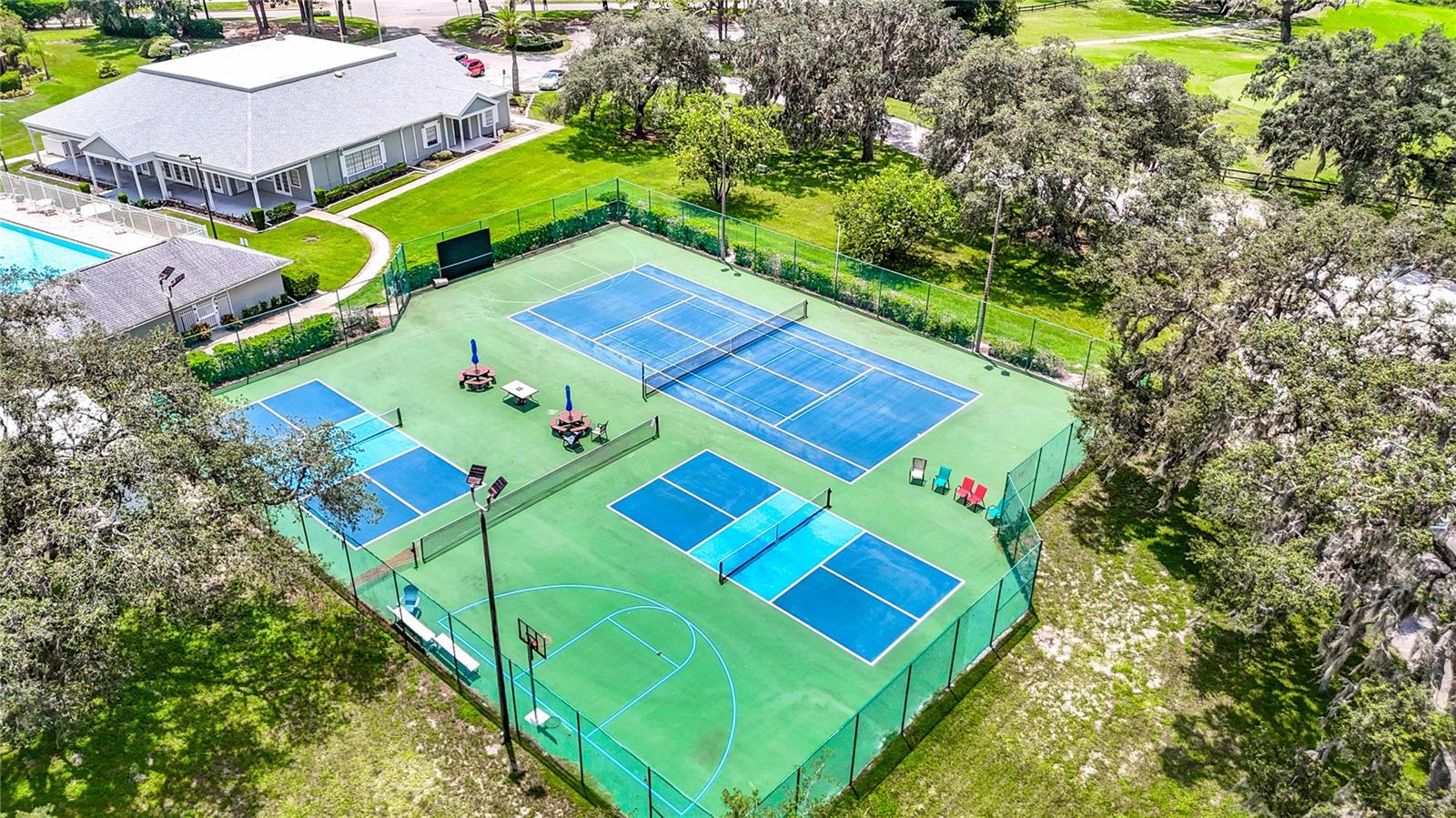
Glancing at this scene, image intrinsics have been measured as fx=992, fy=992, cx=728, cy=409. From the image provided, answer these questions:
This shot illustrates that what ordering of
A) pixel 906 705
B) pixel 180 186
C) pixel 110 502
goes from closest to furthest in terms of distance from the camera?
1. pixel 110 502
2. pixel 906 705
3. pixel 180 186

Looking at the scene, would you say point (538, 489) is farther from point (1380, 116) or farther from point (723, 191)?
point (1380, 116)

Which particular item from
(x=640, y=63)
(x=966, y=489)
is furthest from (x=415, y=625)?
(x=640, y=63)

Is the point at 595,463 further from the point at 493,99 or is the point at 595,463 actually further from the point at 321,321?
the point at 493,99

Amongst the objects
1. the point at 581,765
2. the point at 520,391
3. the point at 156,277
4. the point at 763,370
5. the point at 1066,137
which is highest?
the point at 1066,137

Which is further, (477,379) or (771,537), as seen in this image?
(477,379)

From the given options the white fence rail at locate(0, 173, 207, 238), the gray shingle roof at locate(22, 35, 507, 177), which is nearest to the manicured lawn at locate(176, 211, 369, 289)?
the white fence rail at locate(0, 173, 207, 238)

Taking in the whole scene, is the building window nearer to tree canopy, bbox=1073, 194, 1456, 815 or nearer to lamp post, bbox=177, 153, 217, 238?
lamp post, bbox=177, 153, 217, 238
